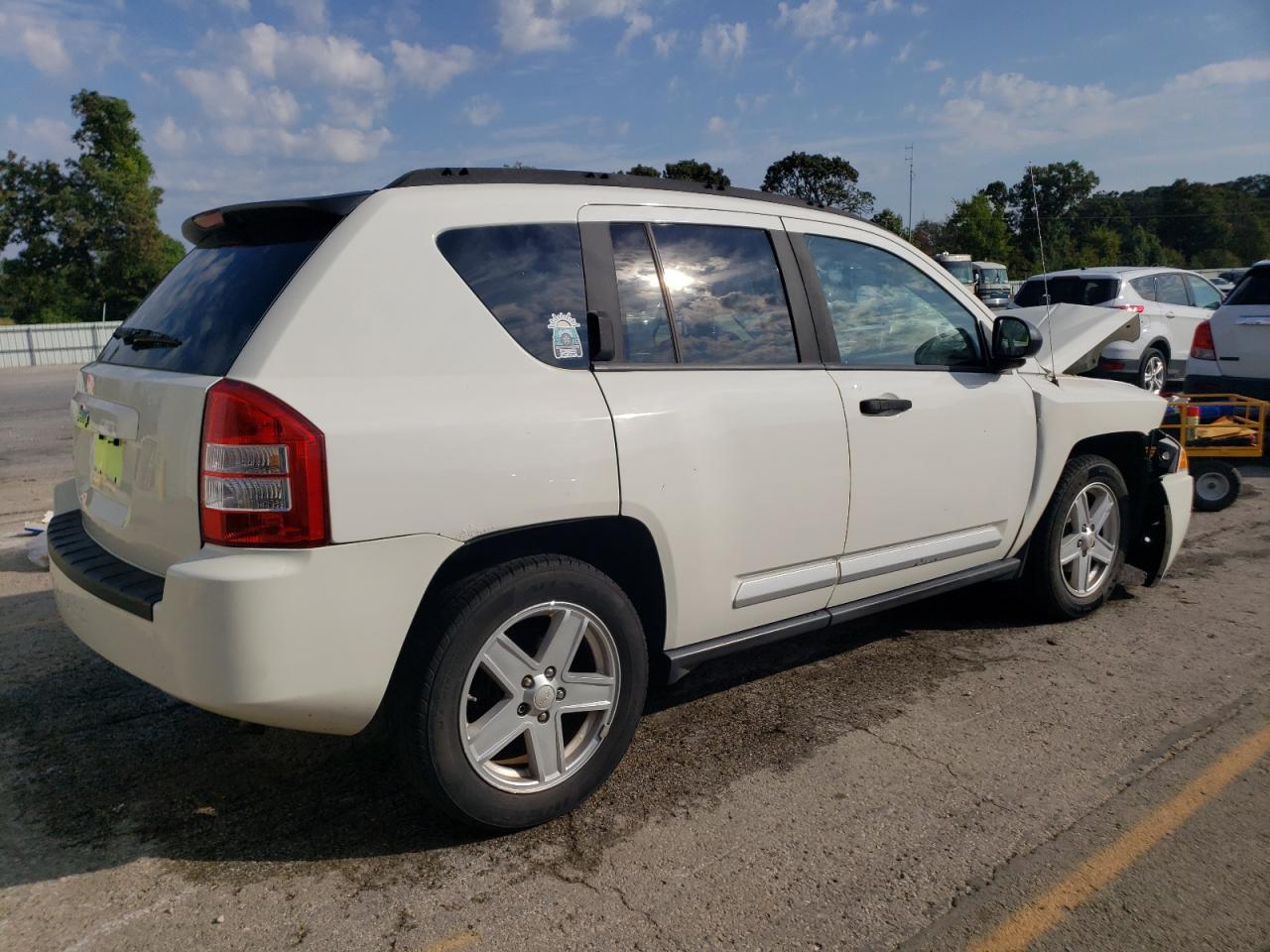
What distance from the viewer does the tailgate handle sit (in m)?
3.74

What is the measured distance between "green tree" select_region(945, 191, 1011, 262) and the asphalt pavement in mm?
36837

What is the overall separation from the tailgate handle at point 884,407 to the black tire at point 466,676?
126 centimetres

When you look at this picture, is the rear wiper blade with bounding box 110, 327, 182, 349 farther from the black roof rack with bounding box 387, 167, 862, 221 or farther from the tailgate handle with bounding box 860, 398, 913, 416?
the tailgate handle with bounding box 860, 398, 913, 416

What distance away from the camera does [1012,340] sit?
425 centimetres

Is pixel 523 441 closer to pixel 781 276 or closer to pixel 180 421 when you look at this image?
pixel 180 421

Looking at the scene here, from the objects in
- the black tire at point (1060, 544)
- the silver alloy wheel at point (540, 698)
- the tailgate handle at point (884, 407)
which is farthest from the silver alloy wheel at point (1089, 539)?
the silver alloy wheel at point (540, 698)

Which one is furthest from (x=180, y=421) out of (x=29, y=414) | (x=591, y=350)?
(x=29, y=414)

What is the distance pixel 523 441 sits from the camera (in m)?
2.83

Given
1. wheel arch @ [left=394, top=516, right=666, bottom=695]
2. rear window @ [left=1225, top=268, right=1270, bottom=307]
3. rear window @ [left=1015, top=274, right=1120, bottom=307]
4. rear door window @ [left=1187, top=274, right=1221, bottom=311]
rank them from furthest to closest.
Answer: rear door window @ [left=1187, top=274, right=1221, bottom=311], rear window @ [left=1015, top=274, right=1120, bottom=307], rear window @ [left=1225, top=268, right=1270, bottom=307], wheel arch @ [left=394, top=516, right=666, bottom=695]

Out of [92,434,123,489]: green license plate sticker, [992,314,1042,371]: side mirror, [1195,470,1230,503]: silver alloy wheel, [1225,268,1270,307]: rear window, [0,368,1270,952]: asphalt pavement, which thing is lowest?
[0,368,1270,952]: asphalt pavement

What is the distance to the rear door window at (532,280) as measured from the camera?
9.71ft

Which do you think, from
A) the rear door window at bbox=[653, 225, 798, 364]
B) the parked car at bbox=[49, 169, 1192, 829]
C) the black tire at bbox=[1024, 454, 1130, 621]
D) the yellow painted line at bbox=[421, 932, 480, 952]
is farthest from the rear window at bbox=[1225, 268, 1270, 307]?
the yellow painted line at bbox=[421, 932, 480, 952]

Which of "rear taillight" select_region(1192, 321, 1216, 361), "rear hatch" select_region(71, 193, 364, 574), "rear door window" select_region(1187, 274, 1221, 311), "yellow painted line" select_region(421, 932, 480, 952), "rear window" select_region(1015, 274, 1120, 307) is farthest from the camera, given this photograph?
"rear door window" select_region(1187, 274, 1221, 311)

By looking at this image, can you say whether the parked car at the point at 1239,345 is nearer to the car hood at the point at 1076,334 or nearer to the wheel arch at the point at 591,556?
the car hood at the point at 1076,334
